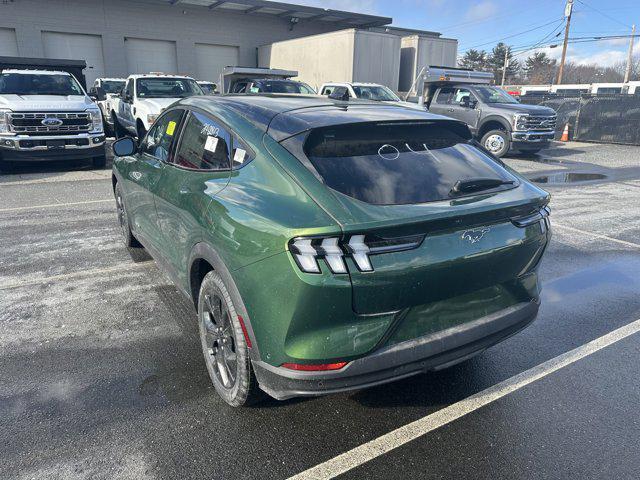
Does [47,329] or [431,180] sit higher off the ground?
[431,180]

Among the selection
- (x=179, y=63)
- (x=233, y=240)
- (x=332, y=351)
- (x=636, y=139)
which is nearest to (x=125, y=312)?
(x=233, y=240)

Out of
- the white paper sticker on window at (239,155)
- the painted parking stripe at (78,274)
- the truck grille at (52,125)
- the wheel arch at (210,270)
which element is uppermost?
the white paper sticker on window at (239,155)

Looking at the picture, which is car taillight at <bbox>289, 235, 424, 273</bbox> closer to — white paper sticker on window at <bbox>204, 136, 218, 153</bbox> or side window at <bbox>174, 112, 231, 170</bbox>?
side window at <bbox>174, 112, 231, 170</bbox>

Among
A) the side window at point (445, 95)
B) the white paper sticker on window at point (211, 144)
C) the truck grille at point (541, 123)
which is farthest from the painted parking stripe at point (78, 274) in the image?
the side window at point (445, 95)

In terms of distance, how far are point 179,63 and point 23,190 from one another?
886 inches

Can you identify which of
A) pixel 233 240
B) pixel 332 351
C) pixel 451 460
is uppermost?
pixel 233 240

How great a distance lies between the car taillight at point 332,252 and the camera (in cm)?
211

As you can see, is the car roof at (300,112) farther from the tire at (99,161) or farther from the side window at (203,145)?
the tire at (99,161)

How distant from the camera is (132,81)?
1271cm

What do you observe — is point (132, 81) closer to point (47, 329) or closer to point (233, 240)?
point (47, 329)

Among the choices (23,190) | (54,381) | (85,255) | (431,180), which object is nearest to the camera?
(431,180)

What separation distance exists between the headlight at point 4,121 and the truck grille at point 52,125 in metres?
0.07

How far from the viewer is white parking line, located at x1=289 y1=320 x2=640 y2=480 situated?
93.7 inches

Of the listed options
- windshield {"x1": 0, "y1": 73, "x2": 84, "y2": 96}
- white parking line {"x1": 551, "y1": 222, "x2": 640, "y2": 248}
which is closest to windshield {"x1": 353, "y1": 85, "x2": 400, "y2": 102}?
windshield {"x1": 0, "y1": 73, "x2": 84, "y2": 96}
